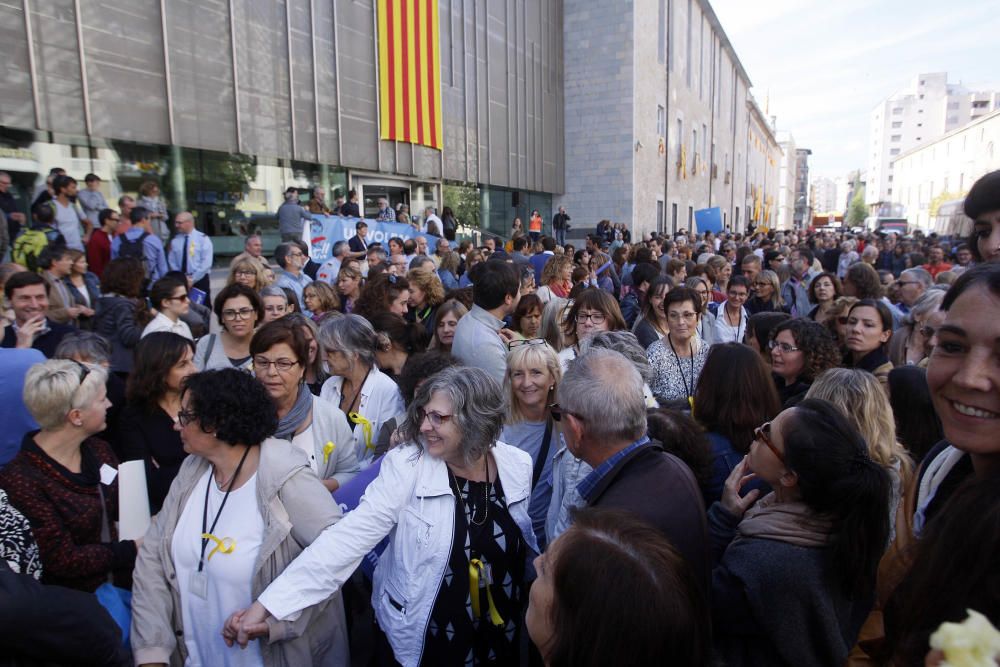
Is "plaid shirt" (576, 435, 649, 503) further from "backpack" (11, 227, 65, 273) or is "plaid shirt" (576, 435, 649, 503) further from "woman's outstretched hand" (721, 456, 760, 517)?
"backpack" (11, 227, 65, 273)

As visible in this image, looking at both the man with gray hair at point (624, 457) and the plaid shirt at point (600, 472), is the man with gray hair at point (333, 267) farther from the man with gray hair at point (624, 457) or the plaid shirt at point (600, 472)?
the plaid shirt at point (600, 472)

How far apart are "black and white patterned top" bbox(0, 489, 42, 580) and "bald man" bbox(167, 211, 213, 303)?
6.14m

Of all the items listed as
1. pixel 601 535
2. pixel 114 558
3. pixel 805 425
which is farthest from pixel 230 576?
pixel 805 425

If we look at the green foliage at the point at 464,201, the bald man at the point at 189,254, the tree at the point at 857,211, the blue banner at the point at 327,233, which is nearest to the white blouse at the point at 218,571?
the bald man at the point at 189,254

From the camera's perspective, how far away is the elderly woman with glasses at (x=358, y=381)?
3748 millimetres

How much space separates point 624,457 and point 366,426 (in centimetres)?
201

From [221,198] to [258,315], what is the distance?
958 cm

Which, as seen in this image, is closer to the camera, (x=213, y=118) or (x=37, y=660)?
(x=37, y=660)

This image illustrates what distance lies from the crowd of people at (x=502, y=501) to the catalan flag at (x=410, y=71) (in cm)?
1391

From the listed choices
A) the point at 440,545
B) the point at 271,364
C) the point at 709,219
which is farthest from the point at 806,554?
the point at 709,219

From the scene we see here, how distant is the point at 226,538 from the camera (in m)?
2.40

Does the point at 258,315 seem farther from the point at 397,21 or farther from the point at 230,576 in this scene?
the point at 397,21

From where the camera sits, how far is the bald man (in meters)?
8.02

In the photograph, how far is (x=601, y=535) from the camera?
1.41 metres
